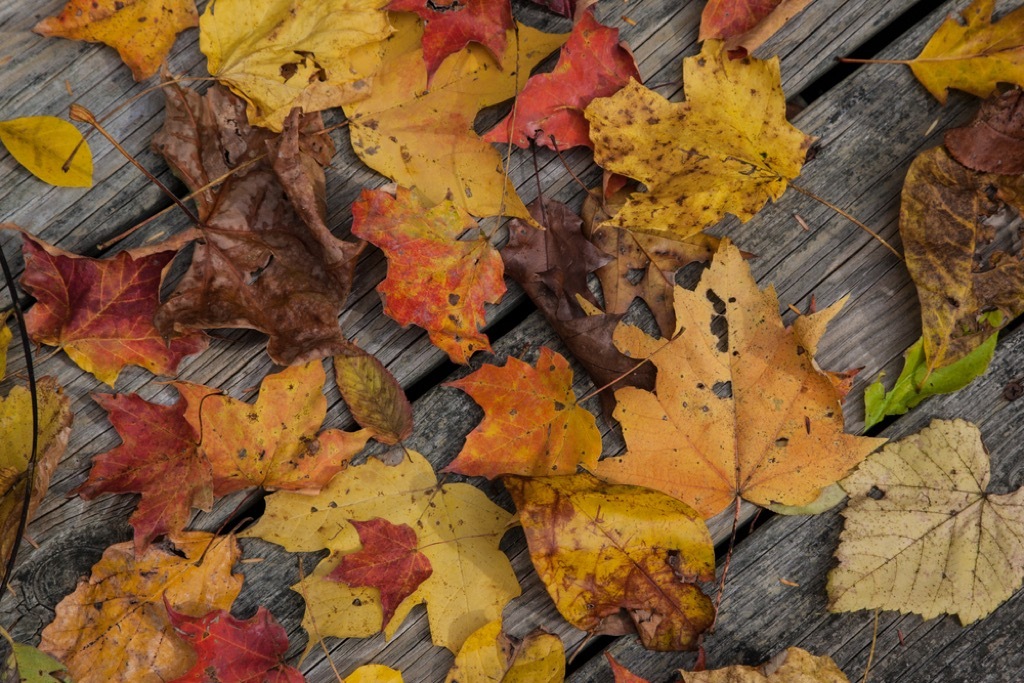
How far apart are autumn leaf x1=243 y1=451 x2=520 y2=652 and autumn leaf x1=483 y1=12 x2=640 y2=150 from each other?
2.56ft

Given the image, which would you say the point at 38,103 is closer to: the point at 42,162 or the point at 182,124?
the point at 42,162

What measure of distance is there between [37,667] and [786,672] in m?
1.71

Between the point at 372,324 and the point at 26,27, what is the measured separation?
1008 millimetres

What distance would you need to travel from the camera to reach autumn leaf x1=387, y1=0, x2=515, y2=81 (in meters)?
1.62

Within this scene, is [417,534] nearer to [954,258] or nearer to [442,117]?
[442,117]

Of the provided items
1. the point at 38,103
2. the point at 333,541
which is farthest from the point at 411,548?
the point at 38,103

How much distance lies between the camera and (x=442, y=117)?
1678 mm

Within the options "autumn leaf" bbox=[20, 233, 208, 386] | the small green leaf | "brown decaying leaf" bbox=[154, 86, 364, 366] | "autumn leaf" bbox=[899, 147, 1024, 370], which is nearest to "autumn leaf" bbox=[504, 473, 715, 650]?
"brown decaying leaf" bbox=[154, 86, 364, 366]

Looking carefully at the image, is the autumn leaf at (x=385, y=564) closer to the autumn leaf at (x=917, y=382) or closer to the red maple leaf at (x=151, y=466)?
the red maple leaf at (x=151, y=466)

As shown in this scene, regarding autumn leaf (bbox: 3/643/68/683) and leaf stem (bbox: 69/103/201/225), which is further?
autumn leaf (bbox: 3/643/68/683)

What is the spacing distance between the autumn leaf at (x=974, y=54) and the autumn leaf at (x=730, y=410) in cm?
63

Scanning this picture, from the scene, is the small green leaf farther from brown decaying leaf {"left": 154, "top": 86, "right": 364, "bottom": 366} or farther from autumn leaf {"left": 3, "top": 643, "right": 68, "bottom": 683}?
brown decaying leaf {"left": 154, "top": 86, "right": 364, "bottom": 366}

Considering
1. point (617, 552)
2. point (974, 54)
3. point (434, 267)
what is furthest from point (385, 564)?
point (974, 54)

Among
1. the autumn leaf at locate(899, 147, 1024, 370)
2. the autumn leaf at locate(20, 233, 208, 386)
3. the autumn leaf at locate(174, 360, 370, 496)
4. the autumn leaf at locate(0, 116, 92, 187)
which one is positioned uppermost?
the autumn leaf at locate(0, 116, 92, 187)
